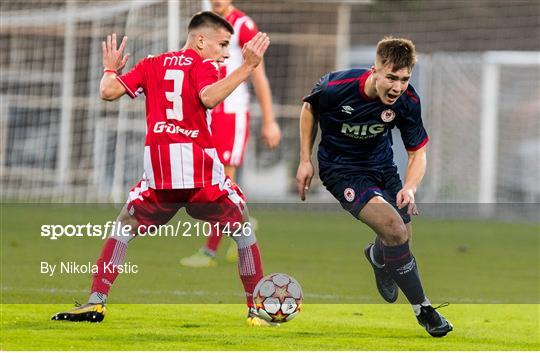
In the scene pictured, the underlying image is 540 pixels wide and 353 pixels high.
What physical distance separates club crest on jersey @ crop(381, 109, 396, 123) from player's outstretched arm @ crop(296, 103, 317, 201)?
0.42 metres

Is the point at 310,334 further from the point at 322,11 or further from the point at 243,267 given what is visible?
the point at 322,11

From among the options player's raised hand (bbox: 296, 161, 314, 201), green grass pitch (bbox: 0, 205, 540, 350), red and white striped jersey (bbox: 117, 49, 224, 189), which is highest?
red and white striped jersey (bbox: 117, 49, 224, 189)

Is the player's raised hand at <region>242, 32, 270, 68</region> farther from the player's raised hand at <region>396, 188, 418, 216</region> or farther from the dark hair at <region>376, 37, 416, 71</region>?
the player's raised hand at <region>396, 188, 418, 216</region>

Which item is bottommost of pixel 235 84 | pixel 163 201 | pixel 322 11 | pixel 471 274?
pixel 471 274

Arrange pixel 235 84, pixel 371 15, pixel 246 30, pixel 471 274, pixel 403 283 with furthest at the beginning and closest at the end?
pixel 371 15, pixel 471 274, pixel 246 30, pixel 403 283, pixel 235 84

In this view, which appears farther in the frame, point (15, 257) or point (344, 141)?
point (15, 257)

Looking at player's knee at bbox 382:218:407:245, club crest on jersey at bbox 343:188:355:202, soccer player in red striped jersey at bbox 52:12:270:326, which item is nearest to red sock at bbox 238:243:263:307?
soccer player in red striped jersey at bbox 52:12:270:326

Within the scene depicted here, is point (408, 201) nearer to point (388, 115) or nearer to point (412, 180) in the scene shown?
point (412, 180)

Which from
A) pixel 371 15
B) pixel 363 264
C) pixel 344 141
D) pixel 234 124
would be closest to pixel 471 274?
pixel 363 264

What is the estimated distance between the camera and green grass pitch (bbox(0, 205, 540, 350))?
21.3 ft

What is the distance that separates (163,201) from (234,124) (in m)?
3.32

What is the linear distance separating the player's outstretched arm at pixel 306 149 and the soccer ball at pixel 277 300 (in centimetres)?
50

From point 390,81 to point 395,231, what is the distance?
2.66ft

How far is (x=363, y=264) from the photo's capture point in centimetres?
1097
